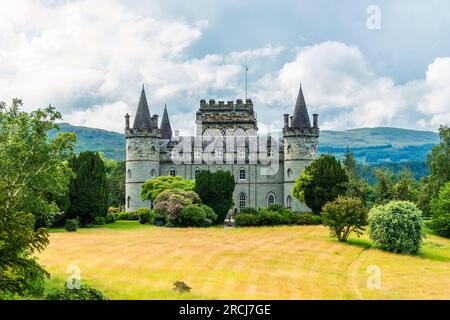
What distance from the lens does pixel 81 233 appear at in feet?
150

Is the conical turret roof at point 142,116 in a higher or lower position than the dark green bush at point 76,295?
higher

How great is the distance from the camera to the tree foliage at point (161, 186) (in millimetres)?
57375

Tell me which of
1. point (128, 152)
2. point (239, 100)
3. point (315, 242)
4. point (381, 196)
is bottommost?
point (315, 242)

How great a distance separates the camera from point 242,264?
3067 centimetres

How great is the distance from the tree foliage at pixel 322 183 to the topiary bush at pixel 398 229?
14022mm

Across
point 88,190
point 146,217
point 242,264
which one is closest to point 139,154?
point 146,217

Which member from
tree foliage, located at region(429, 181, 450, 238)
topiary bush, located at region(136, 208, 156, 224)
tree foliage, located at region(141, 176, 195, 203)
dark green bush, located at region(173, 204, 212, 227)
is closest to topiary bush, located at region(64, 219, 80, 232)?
topiary bush, located at region(136, 208, 156, 224)

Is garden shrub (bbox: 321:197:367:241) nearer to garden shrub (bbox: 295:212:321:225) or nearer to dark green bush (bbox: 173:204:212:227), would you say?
Result: garden shrub (bbox: 295:212:321:225)

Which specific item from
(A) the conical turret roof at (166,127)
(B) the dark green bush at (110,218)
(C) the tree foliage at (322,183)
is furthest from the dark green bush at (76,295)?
(A) the conical turret roof at (166,127)

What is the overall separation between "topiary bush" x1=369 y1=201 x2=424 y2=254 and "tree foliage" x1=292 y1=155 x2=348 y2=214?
14022 millimetres

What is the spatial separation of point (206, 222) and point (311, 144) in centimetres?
1810

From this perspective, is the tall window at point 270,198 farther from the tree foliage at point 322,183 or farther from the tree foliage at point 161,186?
the tree foliage at point 161,186
